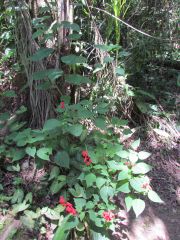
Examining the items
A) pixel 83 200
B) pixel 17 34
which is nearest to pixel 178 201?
pixel 83 200

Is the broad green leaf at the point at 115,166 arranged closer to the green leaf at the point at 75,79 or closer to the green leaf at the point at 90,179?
the green leaf at the point at 90,179

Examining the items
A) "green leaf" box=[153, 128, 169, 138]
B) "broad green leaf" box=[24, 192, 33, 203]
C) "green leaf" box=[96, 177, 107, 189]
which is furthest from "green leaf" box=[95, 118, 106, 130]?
"green leaf" box=[153, 128, 169, 138]

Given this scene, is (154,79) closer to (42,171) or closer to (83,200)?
(42,171)

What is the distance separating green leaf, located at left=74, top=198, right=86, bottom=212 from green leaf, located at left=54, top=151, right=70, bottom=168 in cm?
26

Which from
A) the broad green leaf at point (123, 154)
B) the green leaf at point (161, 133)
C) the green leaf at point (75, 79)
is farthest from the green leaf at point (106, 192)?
the green leaf at point (161, 133)

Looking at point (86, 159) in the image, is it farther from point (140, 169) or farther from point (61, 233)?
point (61, 233)

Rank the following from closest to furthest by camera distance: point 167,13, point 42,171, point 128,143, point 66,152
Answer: point 66,152 < point 42,171 < point 128,143 < point 167,13

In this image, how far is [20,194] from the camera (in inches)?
106

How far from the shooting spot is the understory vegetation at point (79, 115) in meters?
2.46

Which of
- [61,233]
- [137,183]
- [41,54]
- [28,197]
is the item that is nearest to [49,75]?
[41,54]

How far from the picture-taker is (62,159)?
254 cm

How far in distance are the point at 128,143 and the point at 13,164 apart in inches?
45.2

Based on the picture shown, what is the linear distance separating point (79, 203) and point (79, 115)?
616mm

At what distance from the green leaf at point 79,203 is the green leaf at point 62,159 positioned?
260 millimetres
